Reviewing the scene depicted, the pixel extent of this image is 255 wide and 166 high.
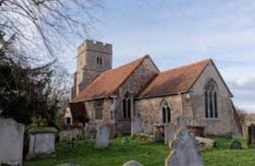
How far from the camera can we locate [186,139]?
761cm

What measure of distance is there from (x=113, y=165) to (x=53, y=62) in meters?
3.88

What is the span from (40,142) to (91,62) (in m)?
35.6

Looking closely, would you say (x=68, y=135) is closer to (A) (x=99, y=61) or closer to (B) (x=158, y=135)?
(B) (x=158, y=135)

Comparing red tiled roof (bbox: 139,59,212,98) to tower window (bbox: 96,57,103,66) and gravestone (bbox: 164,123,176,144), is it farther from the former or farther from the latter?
tower window (bbox: 96,57,103,66)

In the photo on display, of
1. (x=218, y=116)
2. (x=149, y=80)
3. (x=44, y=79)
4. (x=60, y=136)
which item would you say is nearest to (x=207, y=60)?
(x=218, y=116)

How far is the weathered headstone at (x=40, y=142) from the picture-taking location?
14859 millimetres

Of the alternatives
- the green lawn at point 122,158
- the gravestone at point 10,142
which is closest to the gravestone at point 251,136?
the green lawn at point 122,158

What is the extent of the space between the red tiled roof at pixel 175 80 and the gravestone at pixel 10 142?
1776cm

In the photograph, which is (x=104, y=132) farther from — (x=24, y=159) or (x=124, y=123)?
(x=124, y=123)

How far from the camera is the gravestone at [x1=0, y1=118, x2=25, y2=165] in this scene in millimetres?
12539

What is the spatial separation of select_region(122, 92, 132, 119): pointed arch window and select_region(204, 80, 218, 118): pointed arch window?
739 cm

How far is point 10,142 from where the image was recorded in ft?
41.7

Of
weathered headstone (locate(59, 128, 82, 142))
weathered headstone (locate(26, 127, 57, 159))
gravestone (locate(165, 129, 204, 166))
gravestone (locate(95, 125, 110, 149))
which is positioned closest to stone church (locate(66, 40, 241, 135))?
weathered headstone (locate(59, 128, 82, 142))

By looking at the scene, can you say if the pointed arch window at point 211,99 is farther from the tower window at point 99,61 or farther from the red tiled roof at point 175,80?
the tower window at point 99,61
